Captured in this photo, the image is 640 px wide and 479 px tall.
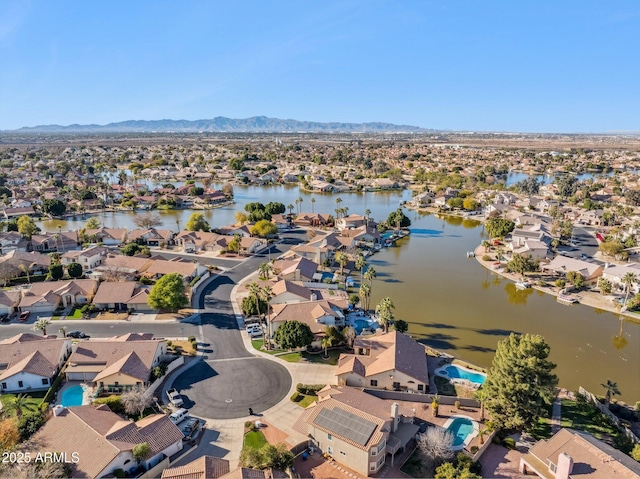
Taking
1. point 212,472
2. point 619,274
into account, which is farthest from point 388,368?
point 619,274

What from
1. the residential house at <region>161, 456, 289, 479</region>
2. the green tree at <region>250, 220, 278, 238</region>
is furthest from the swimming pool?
the green tree at <region>250, 220, 278, 238</region>

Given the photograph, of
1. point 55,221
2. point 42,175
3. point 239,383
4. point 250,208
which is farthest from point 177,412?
point 42,175

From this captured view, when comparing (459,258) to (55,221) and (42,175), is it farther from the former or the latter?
(42,175)

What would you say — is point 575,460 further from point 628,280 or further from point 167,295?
point 167,295

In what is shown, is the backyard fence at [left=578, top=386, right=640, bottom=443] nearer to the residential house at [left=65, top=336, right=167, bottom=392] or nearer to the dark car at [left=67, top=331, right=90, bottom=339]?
the residential house at [left=65, top=336, right=167, bottom=392]

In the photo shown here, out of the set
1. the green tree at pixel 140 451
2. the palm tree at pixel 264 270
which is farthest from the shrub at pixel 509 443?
the palm tree at pixel 264 270

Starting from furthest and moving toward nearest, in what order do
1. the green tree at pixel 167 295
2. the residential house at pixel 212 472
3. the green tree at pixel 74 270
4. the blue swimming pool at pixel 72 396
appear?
the green tree at pixel 74 270 → the green tree at pixel 167 295 → the blue swimming pool at pixel 72 396 → the residential house at pixel 212 472

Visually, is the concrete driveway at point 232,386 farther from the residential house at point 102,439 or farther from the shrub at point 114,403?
the shrub at point 114,403
